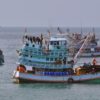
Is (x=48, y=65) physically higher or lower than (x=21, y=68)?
higher

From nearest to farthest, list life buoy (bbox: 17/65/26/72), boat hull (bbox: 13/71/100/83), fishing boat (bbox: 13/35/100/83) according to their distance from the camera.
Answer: boat hull (bbox: 13/71/100/83)
fishing boat (bbox: 13/35/100/83)
life buoy (bbox: 17/65/26/72)

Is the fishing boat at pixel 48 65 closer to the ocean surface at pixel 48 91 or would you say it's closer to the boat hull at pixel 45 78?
the boat hull at pixel 45 78

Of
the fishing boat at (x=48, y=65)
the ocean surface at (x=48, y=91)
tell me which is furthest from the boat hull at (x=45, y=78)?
the ocean surface at (x=48, y=91)

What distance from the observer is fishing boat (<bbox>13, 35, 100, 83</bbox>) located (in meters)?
80.3

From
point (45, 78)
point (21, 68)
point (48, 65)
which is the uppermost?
point (48, 65)

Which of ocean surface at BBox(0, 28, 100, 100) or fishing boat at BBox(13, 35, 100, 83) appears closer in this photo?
ocean surface at BBox(0, 28, 100, 100)

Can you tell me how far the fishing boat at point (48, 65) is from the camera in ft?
263

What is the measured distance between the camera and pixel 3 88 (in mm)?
76938

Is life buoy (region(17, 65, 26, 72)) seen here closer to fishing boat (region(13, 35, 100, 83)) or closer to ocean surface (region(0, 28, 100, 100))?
fishing boat (region(13, 35, 100, 83))

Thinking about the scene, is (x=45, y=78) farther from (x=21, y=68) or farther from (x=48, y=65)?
(x=21, y=68)

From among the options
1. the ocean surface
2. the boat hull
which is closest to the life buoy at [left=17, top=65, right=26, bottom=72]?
the boat hull

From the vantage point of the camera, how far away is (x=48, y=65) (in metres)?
81.4

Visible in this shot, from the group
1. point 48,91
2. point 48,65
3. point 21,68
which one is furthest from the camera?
point 48,65

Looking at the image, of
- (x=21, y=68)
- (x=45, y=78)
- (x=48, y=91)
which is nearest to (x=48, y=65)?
(x=45, y=78)
